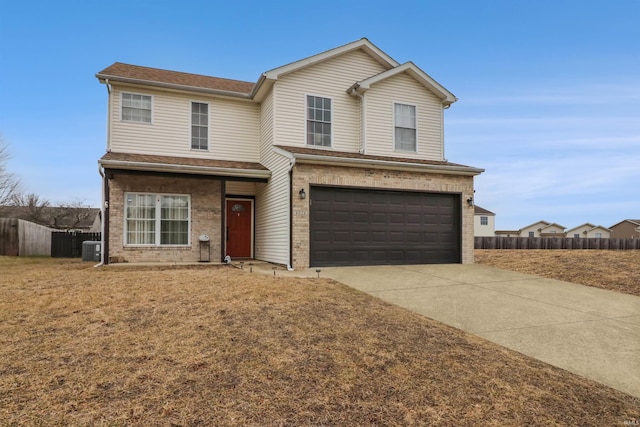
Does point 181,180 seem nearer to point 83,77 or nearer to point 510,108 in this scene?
point 83,77

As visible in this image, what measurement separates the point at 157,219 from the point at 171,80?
16.8ft

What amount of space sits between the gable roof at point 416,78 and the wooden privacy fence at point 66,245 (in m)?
14.6

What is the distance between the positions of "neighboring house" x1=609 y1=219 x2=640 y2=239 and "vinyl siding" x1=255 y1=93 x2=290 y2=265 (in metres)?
49.6

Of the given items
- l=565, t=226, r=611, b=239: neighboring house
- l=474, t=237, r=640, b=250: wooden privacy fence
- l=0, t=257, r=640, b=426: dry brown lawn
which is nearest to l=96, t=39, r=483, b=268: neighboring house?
l=0, t=257, r=640, b=426: dry brown lawn

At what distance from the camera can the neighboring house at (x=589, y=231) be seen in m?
52.8

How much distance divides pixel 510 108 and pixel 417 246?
501 inches

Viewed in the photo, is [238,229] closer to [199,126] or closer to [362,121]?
[199,126]

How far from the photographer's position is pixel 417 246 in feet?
40.5

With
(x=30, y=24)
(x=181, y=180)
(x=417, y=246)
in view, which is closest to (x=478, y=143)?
(x=417, y=246)

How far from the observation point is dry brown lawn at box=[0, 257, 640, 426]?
319cm

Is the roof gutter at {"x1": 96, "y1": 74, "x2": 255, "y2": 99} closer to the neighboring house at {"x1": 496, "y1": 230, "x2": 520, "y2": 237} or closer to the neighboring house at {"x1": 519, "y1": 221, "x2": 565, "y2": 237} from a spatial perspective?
the neighboring house at {"x1": 519, "y1": 221, "x2": 565, "y2": 237}

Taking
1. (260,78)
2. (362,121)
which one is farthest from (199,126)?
(362,121)

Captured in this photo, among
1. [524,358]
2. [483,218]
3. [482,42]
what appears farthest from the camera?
[483,218]

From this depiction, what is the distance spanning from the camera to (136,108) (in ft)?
43.1
